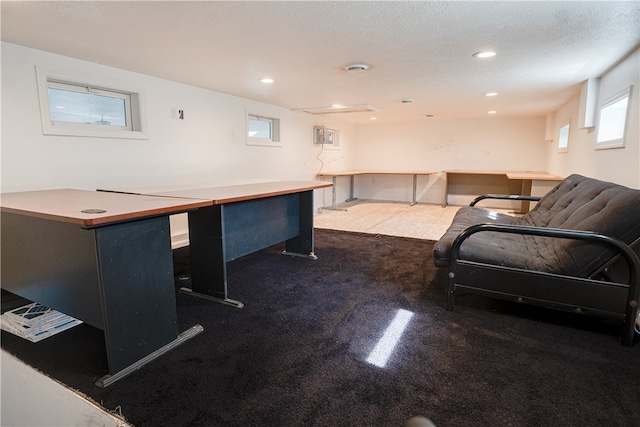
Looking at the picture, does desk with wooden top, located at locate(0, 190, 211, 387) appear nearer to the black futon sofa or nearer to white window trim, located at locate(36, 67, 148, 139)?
white window trim, located at locate(36, 67, 148, 139)

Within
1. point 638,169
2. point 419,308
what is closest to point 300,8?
point 419,308

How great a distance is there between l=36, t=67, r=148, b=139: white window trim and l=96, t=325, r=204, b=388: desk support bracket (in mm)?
2062

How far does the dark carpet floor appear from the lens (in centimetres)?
133

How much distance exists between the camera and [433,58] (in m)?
2.79

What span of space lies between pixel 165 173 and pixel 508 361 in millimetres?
3439

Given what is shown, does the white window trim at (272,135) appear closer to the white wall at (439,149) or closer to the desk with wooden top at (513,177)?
the white wall at (439,149)

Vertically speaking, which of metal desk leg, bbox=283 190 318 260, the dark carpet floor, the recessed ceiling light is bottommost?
the dark carpet floor

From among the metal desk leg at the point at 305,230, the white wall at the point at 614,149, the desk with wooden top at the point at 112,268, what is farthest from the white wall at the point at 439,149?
the desk with wooden top at the point at 112,268

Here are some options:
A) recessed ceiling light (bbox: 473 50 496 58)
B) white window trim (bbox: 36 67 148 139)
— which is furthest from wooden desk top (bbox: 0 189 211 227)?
recessed ceiling light (bbox: 473 50 496 58)

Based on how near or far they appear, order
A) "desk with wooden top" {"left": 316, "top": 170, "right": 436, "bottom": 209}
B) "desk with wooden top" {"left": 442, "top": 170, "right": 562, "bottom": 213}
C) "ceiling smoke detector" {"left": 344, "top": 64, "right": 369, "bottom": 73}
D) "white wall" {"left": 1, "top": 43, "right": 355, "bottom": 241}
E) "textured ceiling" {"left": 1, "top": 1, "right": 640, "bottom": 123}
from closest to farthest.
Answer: "textured ceiling" {"left": 1, "top": 1, "right": 640, "bottom": 123}, "white wall" {"left": 1, "top": 43, "right": 355, "bottom": 241}, "ceiling smoke detector" {"left": 344, "top": 64, "right": 369, "bottom": 73}, "desk with wooden top" {"left": 442, "top": 170, "right": 562, "bottom": 213}, "desk with wooden top" {"left": 316, "top": 170, "right": 436, "bottom": 209}

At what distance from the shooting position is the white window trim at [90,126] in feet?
8.61

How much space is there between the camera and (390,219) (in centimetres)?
554

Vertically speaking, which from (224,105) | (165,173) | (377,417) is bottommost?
(377,417)

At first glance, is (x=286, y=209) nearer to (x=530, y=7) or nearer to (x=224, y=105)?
(x=224, y=105)
